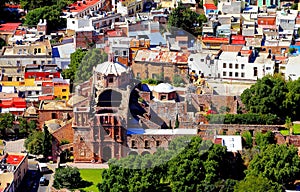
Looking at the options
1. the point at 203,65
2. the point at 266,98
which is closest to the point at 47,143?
the point at 266,98

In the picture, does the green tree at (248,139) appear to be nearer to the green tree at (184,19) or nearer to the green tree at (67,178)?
the green tree at (67,178)

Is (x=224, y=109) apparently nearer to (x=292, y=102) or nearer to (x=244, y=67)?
(x=292, y=102)

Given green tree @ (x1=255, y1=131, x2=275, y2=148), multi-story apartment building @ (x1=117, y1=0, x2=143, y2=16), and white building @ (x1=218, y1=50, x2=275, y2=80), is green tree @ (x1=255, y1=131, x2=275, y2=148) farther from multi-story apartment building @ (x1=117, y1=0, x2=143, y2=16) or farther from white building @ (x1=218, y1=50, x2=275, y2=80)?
multi-story apartment building @ (x1=117, y1=0, x2=143, y2=16)

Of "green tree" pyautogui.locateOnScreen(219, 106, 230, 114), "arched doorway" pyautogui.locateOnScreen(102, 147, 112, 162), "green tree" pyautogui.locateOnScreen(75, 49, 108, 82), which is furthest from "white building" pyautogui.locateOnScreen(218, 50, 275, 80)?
"arched doorway" pyautogui.locateOnScreen(102, 147, 112, 162)

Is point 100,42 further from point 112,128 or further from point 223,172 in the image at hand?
point 223,172

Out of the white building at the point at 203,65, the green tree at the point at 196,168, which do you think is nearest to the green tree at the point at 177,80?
the white building at the point at 203,65
